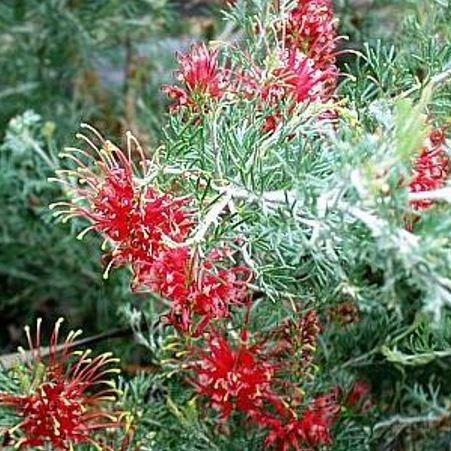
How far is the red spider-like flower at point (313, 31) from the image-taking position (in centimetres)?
73

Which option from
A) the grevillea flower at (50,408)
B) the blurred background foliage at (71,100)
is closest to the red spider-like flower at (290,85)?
the grevillea flower at (50,408)

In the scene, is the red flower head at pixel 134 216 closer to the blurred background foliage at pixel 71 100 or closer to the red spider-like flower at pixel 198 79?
the red spider-like flower at pixel 198 79

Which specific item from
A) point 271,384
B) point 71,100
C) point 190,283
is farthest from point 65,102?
point 190,283

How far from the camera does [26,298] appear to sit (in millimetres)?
1440

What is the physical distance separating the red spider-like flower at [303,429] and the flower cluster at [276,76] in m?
0.23

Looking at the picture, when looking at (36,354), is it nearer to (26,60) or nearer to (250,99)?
(250,99)

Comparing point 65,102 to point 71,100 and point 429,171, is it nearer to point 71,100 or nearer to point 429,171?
point 71,100

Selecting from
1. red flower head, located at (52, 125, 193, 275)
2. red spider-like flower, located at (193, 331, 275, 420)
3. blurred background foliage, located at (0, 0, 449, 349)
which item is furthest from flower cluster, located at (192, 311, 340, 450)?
blurred background foliage, located at (0, 0, 449, 349)

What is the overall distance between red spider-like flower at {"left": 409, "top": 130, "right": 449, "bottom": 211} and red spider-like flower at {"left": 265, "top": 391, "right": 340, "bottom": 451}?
8.4 inches

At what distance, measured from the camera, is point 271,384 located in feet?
2.60

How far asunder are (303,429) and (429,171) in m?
0.24

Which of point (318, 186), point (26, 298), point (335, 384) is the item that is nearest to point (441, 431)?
point (335, 384)

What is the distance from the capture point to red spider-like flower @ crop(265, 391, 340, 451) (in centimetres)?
79

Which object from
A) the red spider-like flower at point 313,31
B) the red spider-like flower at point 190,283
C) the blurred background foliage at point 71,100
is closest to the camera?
the red spider-like flower at point 190,283
